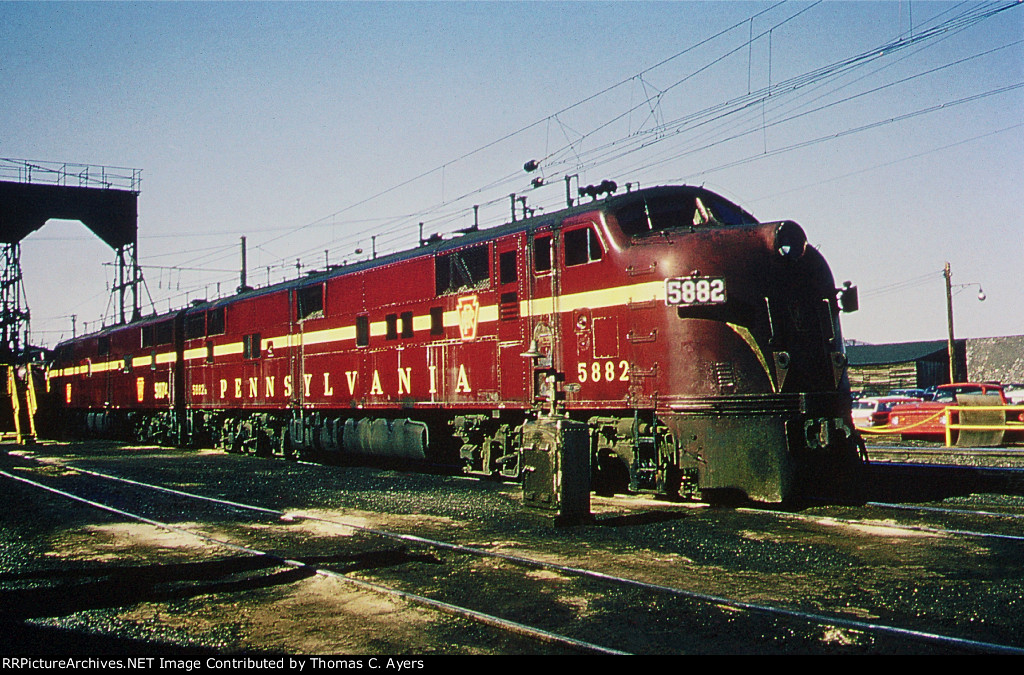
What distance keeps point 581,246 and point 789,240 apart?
9.11 ft

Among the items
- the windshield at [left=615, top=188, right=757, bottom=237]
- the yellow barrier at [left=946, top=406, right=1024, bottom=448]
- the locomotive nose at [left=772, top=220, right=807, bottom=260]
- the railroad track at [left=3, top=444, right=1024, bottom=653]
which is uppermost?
the windshield at [left=615, top=188, right=757, bottom=237]

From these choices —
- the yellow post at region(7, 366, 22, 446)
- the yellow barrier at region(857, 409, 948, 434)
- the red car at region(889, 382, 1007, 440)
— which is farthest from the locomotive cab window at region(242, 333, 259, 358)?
the red car at region(889, 382, 1007, 440)

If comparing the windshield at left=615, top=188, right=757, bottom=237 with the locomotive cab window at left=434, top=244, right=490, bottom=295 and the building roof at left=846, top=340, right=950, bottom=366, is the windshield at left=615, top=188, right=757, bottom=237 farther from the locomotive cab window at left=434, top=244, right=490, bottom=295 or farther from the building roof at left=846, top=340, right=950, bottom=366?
the building roof at left=846, top=340, right=950, bottom=366

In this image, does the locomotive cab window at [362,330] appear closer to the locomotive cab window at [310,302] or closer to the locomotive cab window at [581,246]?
the locomotive cab window at [310,302]

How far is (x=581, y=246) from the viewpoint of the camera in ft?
37.0

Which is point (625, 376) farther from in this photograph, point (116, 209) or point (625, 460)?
point (116, 209)

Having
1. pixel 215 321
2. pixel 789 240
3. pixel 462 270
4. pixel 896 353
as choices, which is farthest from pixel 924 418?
pixel 896 353

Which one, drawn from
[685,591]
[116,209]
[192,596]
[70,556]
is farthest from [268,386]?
[116,209]

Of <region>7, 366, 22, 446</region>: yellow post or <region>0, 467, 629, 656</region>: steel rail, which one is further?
<region>7, 366, 22, 446</region>: yellow post

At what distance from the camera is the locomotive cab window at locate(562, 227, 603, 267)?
36.3 ft

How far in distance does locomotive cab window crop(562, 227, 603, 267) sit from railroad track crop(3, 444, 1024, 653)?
4511 mm

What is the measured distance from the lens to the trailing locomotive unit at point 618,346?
984 centimetres

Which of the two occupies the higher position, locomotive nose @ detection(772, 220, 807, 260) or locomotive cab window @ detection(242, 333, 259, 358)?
locomotive nose @ detection(772, 220, 807, 260)

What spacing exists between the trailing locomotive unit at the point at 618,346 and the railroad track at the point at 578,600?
2.95 metres
